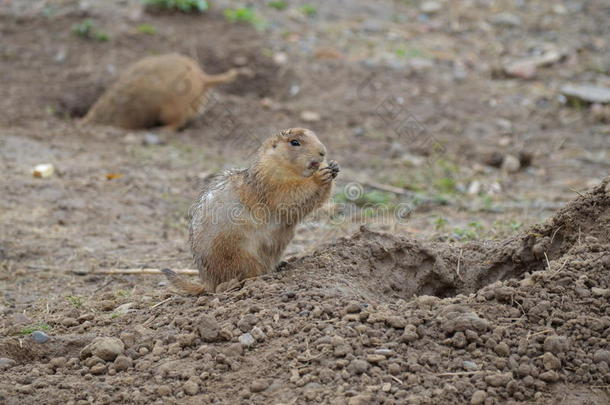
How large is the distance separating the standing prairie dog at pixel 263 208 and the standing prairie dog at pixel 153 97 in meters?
6.50

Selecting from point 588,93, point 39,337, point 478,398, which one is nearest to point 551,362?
point 478,398

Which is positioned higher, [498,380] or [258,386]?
[498,380]

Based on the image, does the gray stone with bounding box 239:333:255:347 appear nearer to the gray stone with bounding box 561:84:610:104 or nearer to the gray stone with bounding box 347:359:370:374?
the gray stone with bounding box 347:359:370:374

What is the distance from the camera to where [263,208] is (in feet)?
16.5

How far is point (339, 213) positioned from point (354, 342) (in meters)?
4.52

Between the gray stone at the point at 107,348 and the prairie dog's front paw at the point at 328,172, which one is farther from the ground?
the prairie dog's front paw at the point at 328,172

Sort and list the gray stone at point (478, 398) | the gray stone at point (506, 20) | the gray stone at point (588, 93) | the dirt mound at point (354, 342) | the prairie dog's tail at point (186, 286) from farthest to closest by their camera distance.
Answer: the gray stone at point (506, 20), the gray stone at point (588, 93), the prairie dog's tail at point (186, 286), the dirt mound at point (354, 342), the gray stone at point (478, 398)

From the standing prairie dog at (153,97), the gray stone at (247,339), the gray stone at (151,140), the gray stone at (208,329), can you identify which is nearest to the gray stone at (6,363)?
the gray stone at (208,329)

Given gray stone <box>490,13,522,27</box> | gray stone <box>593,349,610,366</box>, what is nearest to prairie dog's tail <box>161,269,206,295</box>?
gray stone <box>593,349,610,366</box>

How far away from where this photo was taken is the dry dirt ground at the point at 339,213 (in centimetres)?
370

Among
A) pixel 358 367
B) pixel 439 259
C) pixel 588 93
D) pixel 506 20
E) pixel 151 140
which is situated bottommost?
pixel 151 140

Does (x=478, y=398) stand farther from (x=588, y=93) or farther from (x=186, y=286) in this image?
(x=588, y=93)

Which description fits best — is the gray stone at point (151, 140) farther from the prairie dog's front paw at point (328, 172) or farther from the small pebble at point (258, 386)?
the small pebble at point (258, 386)

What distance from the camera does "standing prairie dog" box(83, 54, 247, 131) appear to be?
1122cm
